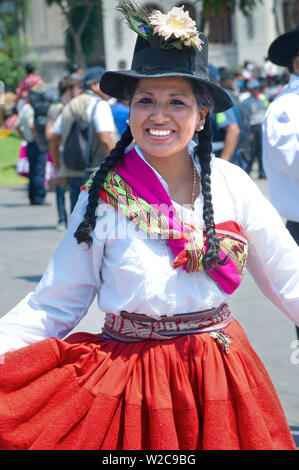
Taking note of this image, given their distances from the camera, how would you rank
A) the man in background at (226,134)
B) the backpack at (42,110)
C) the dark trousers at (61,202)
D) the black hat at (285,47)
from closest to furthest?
1. the black hat at (285,47)
2. the man in background at (226,134)
3. the dark trousers at (61,202)
4. the backpack at (42,110)

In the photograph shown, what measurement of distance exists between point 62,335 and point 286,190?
208 cm

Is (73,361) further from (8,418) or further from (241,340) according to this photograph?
(241,340)

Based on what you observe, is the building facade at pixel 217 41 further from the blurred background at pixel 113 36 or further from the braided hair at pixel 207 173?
the braided hair at pixel 207 173

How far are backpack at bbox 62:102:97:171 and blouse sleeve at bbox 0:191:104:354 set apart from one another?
4848 millimetres

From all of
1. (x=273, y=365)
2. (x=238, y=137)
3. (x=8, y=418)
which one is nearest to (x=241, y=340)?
(x=8, y=418)

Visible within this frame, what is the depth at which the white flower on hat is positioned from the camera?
2.71 m

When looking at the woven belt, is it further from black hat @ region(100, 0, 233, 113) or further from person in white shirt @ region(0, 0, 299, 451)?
black hat @ region(100, 0, 233, 113)

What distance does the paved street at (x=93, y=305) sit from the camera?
4.90 m

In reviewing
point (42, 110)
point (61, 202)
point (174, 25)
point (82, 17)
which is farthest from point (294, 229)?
point (82, 17)

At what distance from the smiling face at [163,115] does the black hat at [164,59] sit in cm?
4

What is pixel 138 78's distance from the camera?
9.27ft

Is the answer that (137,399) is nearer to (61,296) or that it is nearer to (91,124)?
(61,296)

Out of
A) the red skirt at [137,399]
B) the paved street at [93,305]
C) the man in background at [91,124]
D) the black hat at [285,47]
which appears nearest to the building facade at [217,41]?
the paved street at [93,305]

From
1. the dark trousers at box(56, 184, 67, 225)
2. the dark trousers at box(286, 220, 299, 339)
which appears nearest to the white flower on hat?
the dark trousers at box(286, 220, 299, 339)
